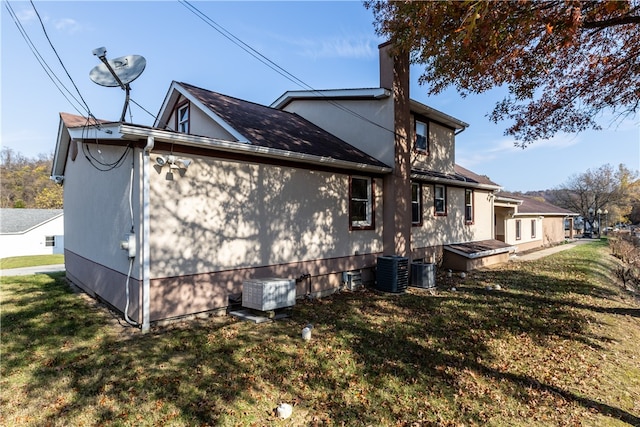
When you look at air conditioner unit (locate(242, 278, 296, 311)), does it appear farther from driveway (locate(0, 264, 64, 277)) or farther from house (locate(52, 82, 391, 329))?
driveway (locate(0, 264, 64, 277))

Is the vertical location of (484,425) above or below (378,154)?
below

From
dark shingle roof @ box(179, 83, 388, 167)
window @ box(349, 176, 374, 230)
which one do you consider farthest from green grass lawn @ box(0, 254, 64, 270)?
window @ box(349, 176, 374, 230)

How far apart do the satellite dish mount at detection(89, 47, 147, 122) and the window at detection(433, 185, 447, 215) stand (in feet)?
36.2

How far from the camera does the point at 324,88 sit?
12.6m

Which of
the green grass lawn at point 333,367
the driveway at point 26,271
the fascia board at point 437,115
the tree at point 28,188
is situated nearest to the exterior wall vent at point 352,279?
the green grass lawn at point 333,367

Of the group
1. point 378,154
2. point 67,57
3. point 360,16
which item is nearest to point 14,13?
point 67,57

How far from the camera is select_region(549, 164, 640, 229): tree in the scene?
137 feet

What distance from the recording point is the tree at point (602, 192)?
1640 inches

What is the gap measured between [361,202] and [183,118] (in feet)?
23.0

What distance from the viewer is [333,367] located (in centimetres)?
481

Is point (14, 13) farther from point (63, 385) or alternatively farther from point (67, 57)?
point (63, 385)

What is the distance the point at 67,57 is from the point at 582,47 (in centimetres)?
1180

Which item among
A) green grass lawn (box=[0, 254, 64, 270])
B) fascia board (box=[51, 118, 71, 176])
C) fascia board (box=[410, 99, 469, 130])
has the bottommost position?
green grass lawn (box=[0, 254, 64, 270])

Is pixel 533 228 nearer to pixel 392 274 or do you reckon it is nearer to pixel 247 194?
pixel 392 274
